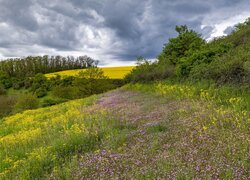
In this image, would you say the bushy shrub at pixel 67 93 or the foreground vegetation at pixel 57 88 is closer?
the foreground vegetation at pixel 57 88

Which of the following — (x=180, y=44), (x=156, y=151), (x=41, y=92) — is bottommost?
(x=41, y=92)

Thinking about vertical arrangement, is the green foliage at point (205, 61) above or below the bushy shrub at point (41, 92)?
above

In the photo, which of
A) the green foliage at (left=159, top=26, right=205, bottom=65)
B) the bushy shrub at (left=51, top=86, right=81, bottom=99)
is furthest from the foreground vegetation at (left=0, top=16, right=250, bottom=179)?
the bushy shrub at (left=51, top=86, right=81, bottom=99)

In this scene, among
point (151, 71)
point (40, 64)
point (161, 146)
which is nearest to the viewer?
point (161, 146)

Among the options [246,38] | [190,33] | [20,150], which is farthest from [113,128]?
[190,33]

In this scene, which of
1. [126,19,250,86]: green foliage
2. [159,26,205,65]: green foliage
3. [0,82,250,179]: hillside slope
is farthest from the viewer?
[159,26,205,65]: green foliage

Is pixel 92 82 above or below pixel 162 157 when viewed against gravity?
below

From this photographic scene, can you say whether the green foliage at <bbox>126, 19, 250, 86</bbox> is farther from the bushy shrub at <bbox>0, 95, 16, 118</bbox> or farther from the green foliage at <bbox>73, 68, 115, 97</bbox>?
the green foliage at <bbox>73, 68, 115, 97</bbox>

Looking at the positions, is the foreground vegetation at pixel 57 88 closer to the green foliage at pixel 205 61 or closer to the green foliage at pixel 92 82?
the green foliage at pixel 92 82

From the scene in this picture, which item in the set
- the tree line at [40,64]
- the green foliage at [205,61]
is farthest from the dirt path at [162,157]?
the tree line at [40,64]

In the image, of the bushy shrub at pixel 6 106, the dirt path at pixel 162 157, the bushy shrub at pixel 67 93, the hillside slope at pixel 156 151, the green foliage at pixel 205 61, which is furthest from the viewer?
the bushy shrub at pixel 67 93

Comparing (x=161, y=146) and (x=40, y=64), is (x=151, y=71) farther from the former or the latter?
(x=40, y=64)

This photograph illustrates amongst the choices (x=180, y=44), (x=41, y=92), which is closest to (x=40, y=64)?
(x=41, y=92)

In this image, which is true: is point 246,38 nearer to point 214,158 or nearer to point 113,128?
point 113,128
